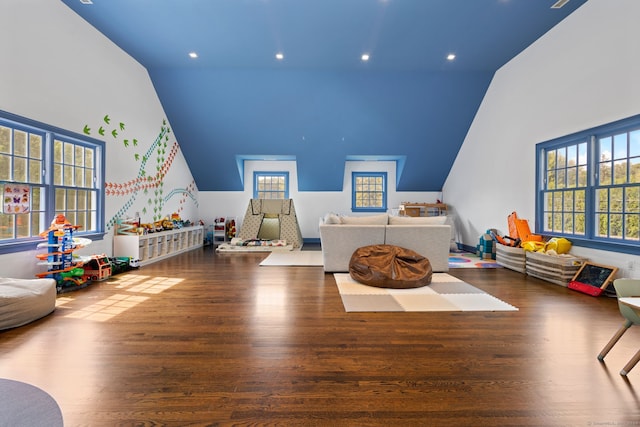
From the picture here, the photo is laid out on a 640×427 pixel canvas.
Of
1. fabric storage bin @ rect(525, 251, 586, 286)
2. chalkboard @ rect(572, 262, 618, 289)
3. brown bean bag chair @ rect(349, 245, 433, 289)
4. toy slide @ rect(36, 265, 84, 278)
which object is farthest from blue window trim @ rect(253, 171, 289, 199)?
chalkboard @ rect(572, 262, 618, 289)

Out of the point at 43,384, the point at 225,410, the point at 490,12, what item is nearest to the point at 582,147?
the point at 490,12

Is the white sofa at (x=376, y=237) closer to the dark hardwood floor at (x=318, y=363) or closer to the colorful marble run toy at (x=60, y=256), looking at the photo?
the dark hardwood floor at (x=318, y=363)

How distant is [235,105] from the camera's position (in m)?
6.52

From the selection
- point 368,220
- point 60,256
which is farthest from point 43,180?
point 368,220

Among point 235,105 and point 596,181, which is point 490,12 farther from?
point 235,105

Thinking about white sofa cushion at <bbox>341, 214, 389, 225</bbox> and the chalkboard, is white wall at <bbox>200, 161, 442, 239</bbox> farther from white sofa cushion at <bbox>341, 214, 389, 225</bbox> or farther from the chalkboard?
the chalkboard

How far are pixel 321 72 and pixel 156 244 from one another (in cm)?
455

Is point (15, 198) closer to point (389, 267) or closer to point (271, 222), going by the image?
point (389, 267)

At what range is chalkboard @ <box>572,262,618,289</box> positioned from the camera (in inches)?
140

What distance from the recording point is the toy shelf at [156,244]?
5082 millimetres

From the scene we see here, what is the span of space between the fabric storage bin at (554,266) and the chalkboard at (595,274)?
76 mm

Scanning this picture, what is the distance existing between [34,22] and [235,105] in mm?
3325

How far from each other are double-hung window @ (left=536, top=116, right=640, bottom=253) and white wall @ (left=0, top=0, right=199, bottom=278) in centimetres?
698

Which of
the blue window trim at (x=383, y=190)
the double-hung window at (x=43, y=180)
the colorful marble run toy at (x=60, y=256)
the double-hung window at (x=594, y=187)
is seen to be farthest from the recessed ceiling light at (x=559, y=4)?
the colorful marble run toy at (x=60, y=256)
